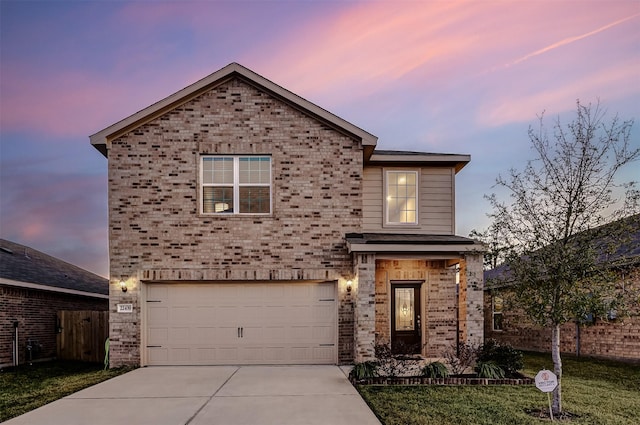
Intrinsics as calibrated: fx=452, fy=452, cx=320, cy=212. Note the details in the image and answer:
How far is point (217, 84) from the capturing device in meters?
12.5

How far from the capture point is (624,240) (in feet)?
23.7

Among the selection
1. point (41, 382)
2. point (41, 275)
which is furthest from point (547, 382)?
point (41, 275)

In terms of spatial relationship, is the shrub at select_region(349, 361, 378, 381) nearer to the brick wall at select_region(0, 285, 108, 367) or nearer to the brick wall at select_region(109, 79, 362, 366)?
the brick wall at select_region(109, 79, 362, 366)

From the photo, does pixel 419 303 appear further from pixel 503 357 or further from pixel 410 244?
pixel 503 357

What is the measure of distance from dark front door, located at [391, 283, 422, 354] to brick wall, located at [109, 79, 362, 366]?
209 centimetres

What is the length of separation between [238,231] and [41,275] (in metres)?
8.08

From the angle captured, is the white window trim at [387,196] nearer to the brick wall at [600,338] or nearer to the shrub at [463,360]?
the brick wall at [600,338]

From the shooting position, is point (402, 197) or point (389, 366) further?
point (402, 197)

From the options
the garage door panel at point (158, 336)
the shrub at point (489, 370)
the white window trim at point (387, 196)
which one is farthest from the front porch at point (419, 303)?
the garage door panel at point (158, 336)

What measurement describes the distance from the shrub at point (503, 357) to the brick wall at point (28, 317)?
1277 cm

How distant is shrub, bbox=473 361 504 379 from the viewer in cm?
950

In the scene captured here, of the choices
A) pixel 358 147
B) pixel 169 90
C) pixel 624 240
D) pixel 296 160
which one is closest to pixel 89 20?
pixel 296 160

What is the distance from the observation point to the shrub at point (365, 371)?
9547mm

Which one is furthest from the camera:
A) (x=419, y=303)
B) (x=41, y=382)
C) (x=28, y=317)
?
(x=28, y=317)
